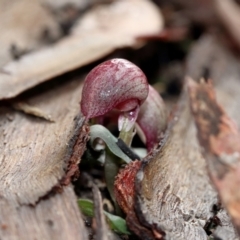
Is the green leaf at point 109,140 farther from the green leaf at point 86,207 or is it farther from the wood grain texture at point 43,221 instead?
the wood grain texture at point 43,221

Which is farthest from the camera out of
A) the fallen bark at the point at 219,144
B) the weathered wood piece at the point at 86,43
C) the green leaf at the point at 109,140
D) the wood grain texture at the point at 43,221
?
the weathered wood piece at the point at 86,43

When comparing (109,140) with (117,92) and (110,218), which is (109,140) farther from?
(110,218)

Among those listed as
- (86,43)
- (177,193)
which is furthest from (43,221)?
(86,43)

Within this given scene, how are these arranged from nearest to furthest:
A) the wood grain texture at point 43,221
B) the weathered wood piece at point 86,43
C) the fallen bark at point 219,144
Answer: the wood grain texture at point 43,221, the fallen bark at point 219,144, the weathered wood piece at point 86,43

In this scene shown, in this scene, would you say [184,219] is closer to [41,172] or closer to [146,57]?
[41,172]

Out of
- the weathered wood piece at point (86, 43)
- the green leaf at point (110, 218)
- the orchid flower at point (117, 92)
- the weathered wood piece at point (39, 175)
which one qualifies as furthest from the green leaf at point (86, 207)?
the weathered wood piece at point (86, 43)

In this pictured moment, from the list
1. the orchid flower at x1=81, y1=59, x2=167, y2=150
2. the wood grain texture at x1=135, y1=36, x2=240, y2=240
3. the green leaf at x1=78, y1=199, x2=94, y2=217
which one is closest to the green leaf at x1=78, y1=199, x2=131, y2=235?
the green leaf at x1=78, y1=199, x2=94, y2=217

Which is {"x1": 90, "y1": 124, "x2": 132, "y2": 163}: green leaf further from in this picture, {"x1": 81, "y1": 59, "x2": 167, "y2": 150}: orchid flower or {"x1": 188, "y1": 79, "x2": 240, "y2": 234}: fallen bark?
{"x1": 188, "y1": 79, "x2": 240, "y2": 234}: fallen bark
